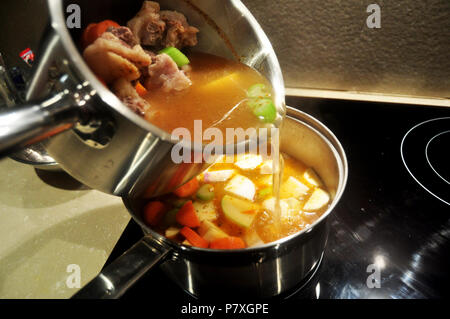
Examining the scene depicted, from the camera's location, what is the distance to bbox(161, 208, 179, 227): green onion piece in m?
1.12

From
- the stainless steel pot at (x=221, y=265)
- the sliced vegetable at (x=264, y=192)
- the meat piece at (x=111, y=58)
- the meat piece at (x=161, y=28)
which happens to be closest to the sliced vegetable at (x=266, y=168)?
the sliced vegetable at (x=264, y=192)

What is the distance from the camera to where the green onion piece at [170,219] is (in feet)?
3.67

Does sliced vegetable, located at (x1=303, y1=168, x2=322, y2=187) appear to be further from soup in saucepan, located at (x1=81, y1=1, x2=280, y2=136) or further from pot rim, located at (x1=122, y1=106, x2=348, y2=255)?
soup in saucepan, located at (x1=81, y1=1, x2=280, y2=136)

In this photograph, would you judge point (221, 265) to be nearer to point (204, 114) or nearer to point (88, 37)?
point (204, 114)

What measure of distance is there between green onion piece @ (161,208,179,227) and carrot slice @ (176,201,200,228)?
2 centimetres

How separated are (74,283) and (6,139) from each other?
0.70 metres

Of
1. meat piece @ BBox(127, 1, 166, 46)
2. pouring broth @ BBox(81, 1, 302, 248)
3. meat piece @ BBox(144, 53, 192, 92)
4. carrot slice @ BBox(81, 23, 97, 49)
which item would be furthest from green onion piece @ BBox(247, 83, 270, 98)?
carrot slice @ BBox(81, 23, 97, 49)

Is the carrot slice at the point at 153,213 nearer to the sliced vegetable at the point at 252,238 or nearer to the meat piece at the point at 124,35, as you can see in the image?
the sliced vegetable at the point at 252,238

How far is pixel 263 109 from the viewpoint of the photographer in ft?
2.77

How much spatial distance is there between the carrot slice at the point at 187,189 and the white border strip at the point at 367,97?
73cm

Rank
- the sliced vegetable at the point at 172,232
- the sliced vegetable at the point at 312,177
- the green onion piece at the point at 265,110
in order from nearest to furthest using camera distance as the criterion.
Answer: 1. the green onion piece at the point at 265,110
2. the sliced vegetable at the point at 172,232
3. the sliced vegetable at the point at 312,177

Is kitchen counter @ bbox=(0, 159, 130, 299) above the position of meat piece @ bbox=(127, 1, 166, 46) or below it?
below
